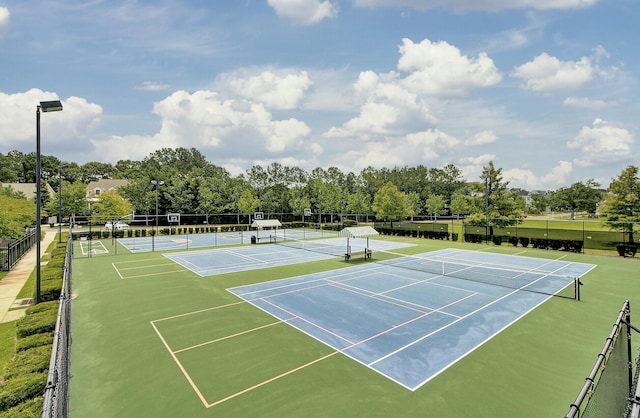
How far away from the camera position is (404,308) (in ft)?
51.8

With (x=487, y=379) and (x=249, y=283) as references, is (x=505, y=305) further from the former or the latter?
(x=249, y=283)

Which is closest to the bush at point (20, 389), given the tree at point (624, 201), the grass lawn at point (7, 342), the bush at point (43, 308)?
the grass lawn at point (7, 342)

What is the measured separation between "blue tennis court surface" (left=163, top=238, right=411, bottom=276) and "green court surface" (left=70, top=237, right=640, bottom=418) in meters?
8.31

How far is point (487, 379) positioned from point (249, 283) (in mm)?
14417

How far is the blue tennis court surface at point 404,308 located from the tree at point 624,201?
1349cm

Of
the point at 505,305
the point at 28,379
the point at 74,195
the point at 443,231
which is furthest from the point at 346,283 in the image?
the point at 74,195

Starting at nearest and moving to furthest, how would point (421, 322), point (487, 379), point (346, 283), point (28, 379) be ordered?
1. point (28, 379)
2. point (487, 379)
3. point (421, 322)
4. point (346, 283)

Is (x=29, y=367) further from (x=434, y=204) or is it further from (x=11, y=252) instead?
(x=434, y=204)

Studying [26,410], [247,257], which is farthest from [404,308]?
[247,257]

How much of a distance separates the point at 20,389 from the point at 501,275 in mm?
24430

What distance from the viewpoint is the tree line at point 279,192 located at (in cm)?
4897

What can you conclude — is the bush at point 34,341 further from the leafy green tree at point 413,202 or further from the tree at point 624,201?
the leafy green tree at point 413,202

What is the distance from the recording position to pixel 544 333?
12969 mm

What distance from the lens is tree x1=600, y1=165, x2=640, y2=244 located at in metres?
34.1
